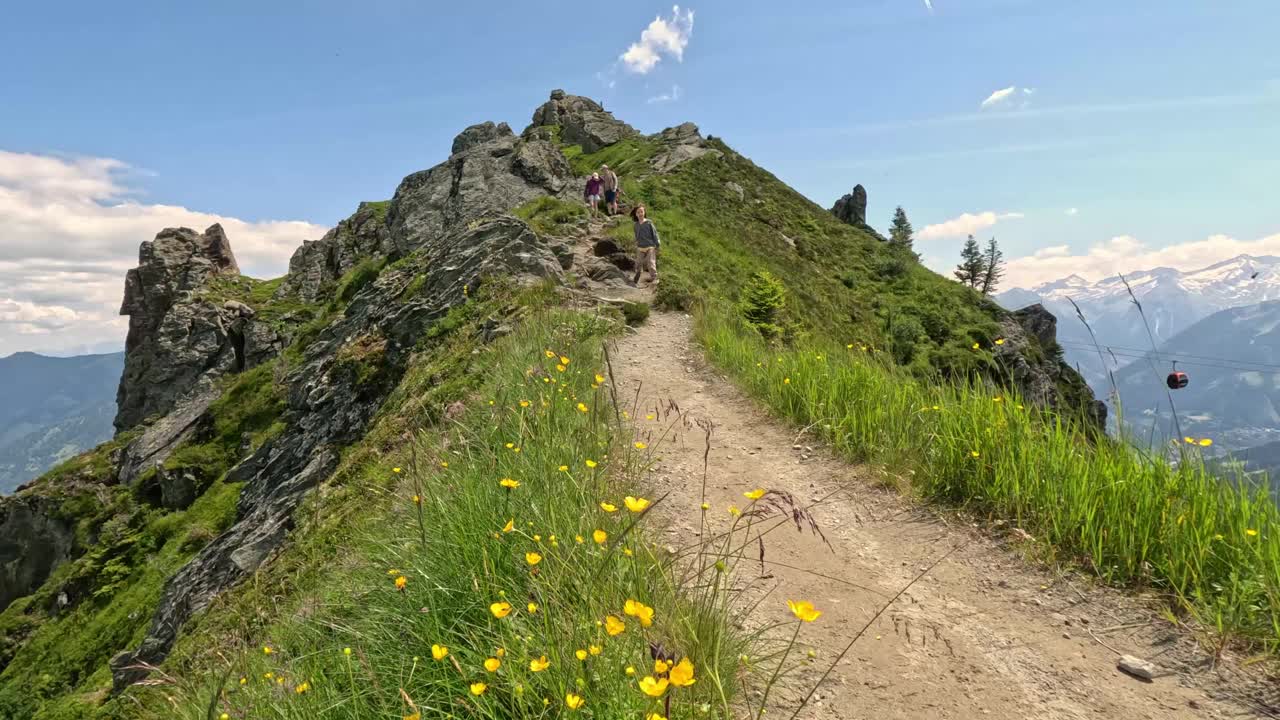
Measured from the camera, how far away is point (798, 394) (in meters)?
7.96

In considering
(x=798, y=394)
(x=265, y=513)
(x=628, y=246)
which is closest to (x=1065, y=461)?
(x=798, y=394)

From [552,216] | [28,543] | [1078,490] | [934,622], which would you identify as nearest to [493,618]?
[934,622]

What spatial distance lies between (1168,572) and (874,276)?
41550 mm

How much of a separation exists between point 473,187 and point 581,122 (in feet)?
124

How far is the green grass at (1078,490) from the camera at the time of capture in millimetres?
3436

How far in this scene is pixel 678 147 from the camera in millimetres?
52719

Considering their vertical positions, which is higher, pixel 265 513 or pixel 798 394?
pixel 798 394

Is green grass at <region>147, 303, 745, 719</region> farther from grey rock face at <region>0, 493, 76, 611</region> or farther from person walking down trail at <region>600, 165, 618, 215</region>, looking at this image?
grey rock face at <region>0, 493, 76, 611</region>

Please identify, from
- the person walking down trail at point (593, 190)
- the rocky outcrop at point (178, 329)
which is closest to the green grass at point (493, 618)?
the person walking down trail at point (593, 190)

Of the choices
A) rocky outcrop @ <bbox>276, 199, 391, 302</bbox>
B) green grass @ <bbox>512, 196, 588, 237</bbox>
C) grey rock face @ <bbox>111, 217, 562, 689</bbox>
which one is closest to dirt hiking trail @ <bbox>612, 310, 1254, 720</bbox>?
grey rock face @ <bbox>111, 217, 562, 689</bbox>

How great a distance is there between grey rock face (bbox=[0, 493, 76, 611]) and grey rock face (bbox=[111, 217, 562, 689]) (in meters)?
12.1

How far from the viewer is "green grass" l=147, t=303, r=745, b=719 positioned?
89.7 inches

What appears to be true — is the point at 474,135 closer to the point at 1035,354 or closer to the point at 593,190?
the point at 593,190

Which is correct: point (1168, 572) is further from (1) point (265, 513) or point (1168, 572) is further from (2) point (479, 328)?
(1) point (265, 513)
